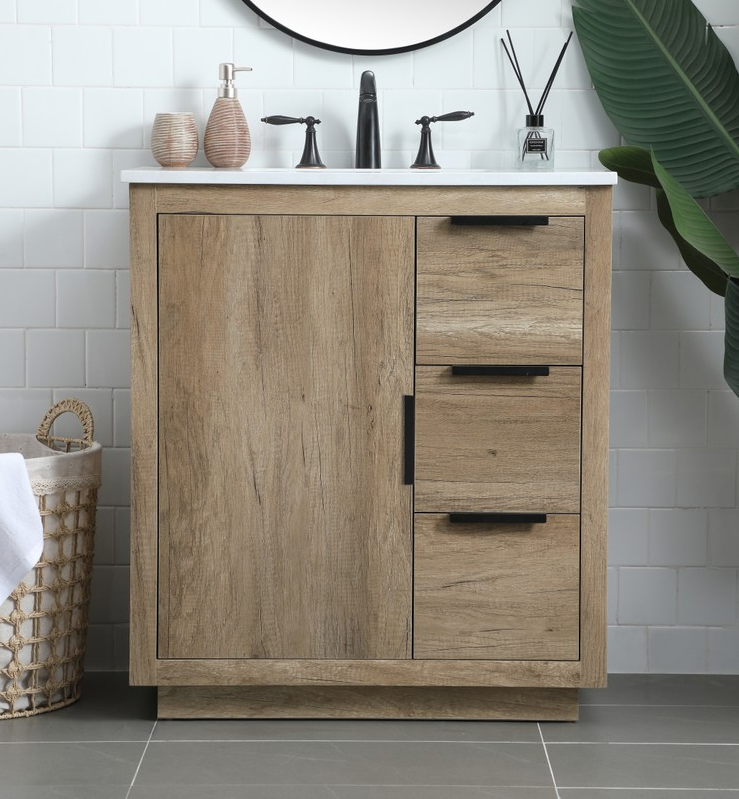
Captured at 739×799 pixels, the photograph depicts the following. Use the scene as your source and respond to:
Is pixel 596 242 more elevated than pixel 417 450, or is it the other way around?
pixel 596 242

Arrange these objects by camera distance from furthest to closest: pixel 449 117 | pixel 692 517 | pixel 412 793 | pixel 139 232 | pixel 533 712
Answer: pixel 692 517
pixel 449 117
pixel 533 712
pixel 139 232
pixel 412 793

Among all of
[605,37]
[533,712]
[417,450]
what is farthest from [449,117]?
[533,712]

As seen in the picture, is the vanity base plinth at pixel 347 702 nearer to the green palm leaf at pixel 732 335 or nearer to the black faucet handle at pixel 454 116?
the green palm leaf at pixel 732 335

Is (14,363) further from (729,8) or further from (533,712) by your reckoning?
(729,8)

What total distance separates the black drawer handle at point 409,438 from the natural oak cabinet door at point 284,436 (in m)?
0.01

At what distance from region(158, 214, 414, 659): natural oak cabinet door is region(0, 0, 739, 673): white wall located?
491 mm

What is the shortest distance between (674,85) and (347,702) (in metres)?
1.52

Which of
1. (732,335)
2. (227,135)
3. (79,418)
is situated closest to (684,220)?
(732,335)

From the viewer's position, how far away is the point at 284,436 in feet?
6.14

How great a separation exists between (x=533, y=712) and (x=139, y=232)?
1.25 metres

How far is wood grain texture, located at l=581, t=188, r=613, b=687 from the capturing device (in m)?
1.84

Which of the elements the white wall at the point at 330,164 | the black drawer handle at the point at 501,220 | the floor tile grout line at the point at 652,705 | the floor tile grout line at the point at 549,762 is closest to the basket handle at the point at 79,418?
the white wall at the point at 330,164

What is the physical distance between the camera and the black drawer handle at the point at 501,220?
1829 mm

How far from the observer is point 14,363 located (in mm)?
2293
